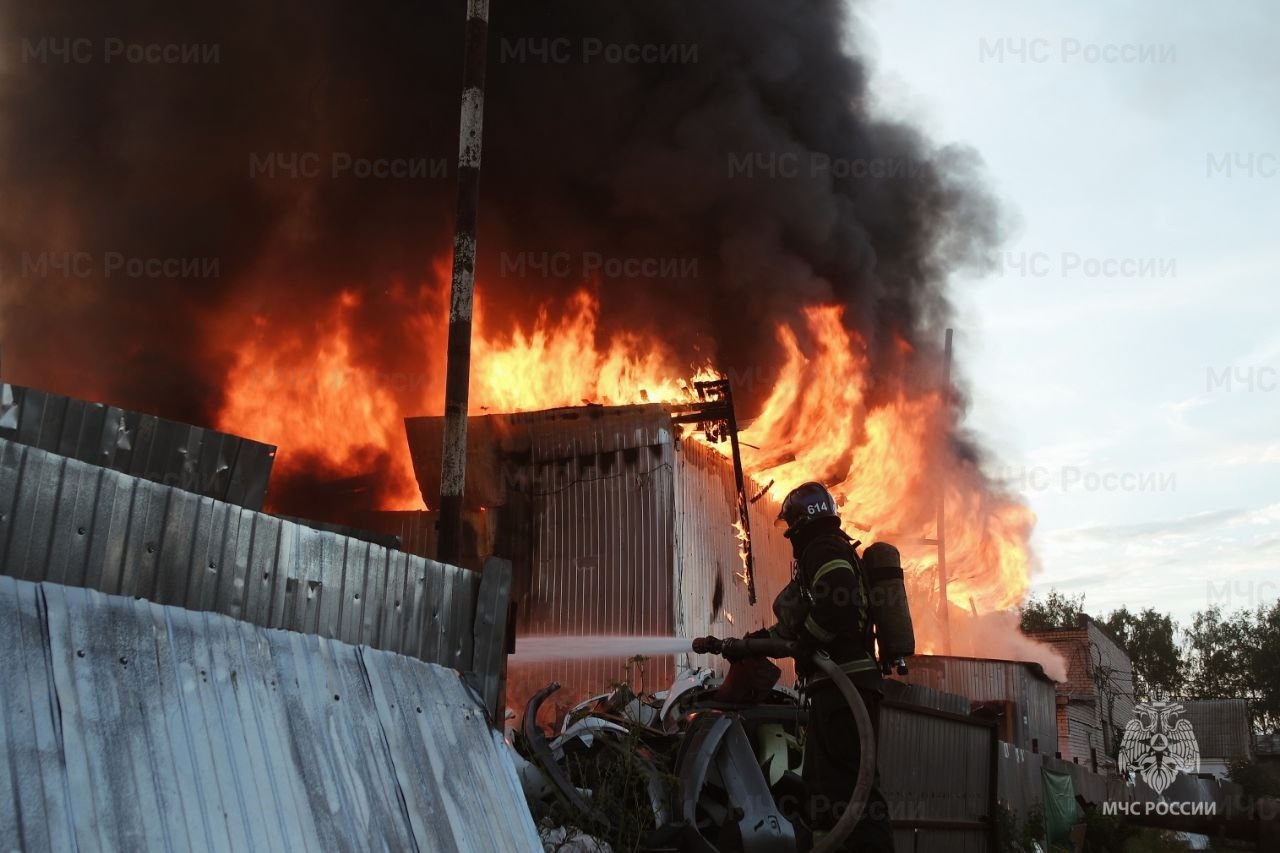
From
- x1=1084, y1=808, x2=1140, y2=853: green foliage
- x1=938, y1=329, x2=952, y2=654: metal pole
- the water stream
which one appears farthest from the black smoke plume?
x1=1084, y1=808, x2=1140, y2=853: green foliage

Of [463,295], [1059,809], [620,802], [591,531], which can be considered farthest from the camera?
[591,531]

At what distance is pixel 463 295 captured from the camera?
35.2ft

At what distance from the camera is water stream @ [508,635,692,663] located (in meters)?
15.1

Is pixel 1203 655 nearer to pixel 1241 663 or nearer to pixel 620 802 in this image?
pixel 1241 663

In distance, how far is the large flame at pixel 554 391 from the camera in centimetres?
1797

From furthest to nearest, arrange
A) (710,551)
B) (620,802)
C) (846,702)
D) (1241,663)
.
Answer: (1241,663) < (710,551) < (620,802) < (846,702)

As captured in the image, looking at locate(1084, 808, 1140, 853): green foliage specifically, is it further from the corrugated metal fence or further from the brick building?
the brick building

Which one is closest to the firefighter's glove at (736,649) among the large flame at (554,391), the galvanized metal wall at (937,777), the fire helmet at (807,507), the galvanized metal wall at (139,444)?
the fire helmet at (807,507)

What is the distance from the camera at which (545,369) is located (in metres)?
18.1

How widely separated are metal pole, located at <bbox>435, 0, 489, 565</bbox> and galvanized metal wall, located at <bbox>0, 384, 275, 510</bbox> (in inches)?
166

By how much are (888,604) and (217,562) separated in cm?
366

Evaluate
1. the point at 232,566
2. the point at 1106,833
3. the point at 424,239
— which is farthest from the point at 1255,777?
the point at 232,566

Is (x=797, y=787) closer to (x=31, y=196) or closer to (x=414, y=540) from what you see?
(x=414, y=540)

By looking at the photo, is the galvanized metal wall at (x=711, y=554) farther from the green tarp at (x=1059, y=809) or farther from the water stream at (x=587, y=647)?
the green tarp at (x=1059, y=809)
